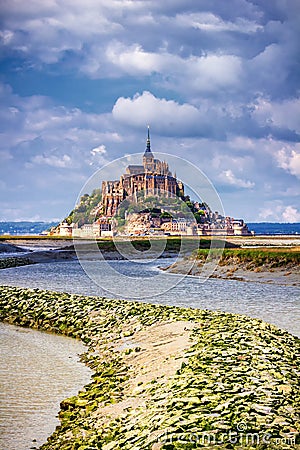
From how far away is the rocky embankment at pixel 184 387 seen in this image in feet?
20.8

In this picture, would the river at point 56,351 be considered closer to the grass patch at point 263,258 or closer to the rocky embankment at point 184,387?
the rocky embankment at point 184,387

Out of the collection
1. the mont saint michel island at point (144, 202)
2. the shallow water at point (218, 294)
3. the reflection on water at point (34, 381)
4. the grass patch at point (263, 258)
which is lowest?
the reflection on water at point (34, 381)

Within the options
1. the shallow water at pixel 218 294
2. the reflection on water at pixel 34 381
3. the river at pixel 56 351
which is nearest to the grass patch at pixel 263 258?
the shallow water at pixel 218 294

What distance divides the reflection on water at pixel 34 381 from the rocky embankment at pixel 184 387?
279 mm

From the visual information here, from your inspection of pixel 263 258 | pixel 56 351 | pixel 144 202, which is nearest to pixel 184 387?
pixel 56 351

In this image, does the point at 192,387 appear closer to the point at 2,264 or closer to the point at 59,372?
the point at 59,372

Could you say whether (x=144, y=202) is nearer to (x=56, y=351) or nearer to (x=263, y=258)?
(x=263, y=258)

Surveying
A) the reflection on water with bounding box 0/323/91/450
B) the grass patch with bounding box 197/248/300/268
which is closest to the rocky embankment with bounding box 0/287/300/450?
the reflection on water with bounding box 0/323/91/450

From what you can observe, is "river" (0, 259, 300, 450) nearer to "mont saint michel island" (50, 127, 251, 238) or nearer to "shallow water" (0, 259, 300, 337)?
"shallow water" (0, 259, 300, 337)

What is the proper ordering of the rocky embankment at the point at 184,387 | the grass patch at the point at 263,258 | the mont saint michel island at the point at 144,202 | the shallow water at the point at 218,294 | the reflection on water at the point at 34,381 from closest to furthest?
the rocky embankment at the point at 184,387, the reflection on water at the point at 34,381, the shallow water at the point at 218,294, the mont saint michel island at the point at 144,202, the grass patch at the point at 263,258

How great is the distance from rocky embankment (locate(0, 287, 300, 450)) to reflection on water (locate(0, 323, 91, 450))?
28 centimetres

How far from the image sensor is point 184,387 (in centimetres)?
800

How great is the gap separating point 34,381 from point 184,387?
12.4ft

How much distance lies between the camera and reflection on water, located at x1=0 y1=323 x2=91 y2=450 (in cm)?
799
